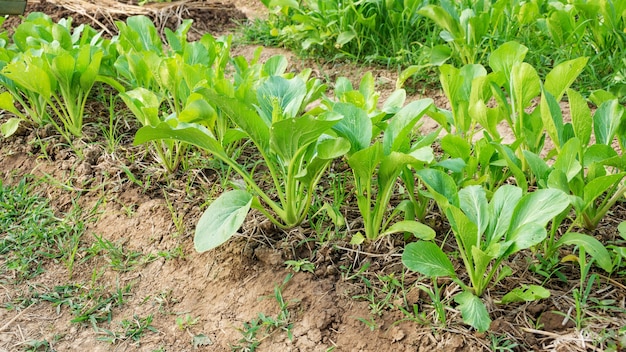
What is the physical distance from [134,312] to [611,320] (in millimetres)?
1413

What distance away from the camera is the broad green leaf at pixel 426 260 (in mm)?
1655

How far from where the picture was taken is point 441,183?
1.81 metres

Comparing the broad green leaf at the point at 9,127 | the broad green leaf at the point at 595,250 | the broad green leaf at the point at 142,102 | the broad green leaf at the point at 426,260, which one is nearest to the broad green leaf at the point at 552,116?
the broad green leaf at the point at 595,250

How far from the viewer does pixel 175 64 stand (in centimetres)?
243

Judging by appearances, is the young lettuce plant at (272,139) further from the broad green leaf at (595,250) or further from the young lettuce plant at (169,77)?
the broad green leaf at (595,250)

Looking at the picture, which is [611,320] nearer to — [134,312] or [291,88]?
[291,88]

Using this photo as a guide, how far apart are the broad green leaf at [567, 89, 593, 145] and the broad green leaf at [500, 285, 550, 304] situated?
0.56 m

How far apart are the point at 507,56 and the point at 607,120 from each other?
0.43 m

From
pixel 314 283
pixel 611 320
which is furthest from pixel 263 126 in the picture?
pixel 611 320

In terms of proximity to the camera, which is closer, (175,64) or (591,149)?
(591,149)

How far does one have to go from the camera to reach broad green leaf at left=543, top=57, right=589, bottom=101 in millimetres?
2027

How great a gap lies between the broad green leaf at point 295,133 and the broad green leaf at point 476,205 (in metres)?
0.43

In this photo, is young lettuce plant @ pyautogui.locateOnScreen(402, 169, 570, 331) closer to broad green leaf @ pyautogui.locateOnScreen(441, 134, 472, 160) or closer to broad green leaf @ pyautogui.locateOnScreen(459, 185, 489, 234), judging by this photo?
broad green leaf @ pyautogui.locateOnScreen(459, 185, 489, 234)

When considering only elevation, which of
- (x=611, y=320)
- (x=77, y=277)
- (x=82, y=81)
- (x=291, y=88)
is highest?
(x=291, y=88)
